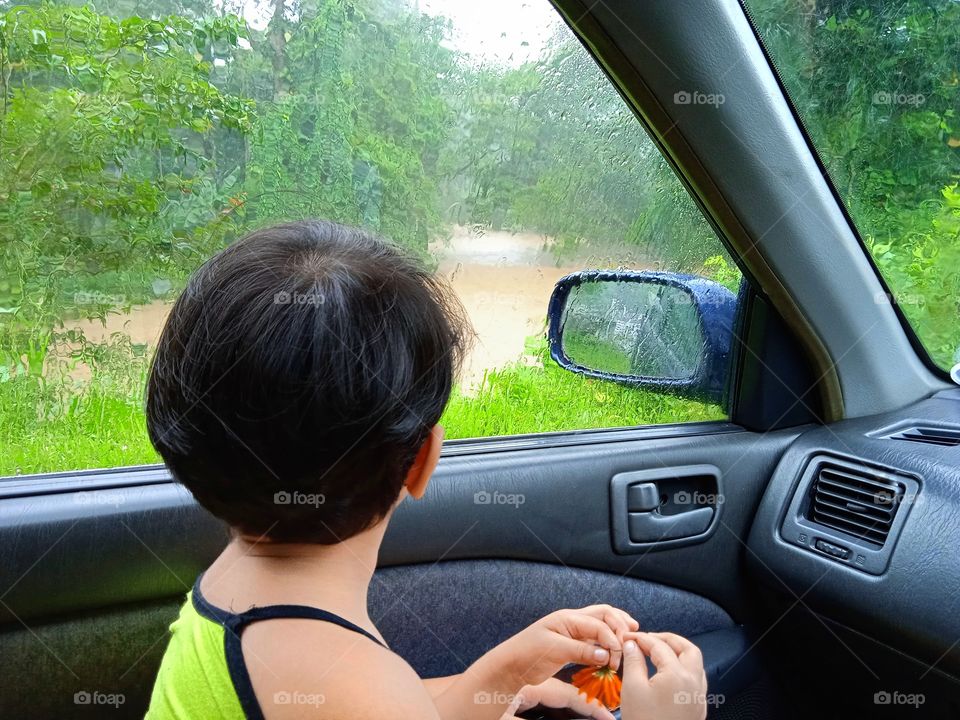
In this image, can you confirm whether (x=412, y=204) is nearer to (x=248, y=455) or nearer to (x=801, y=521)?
(x=248, y=455)

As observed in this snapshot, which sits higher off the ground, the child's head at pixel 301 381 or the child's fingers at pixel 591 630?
the child's head at pixel 301 381

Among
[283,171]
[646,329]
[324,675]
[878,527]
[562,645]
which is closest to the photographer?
[324,675]

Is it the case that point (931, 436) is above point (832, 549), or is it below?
above

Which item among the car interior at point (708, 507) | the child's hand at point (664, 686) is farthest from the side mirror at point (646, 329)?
the child's hand at point (664, 686)

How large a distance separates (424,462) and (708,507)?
133cm

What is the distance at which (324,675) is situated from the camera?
1031 millimetres

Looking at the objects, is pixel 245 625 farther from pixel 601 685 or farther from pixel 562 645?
pixel 601 685

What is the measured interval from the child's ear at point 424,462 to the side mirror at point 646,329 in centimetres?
112

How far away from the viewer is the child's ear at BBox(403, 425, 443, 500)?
1.25m

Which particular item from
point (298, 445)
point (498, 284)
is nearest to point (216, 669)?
point (298, 445)

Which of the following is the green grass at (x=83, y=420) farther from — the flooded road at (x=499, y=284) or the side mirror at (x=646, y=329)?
the side mirror at (x=646, y=329)

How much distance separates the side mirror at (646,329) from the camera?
237 centimetres

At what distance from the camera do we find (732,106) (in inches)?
74.7

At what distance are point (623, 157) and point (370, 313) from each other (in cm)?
135
